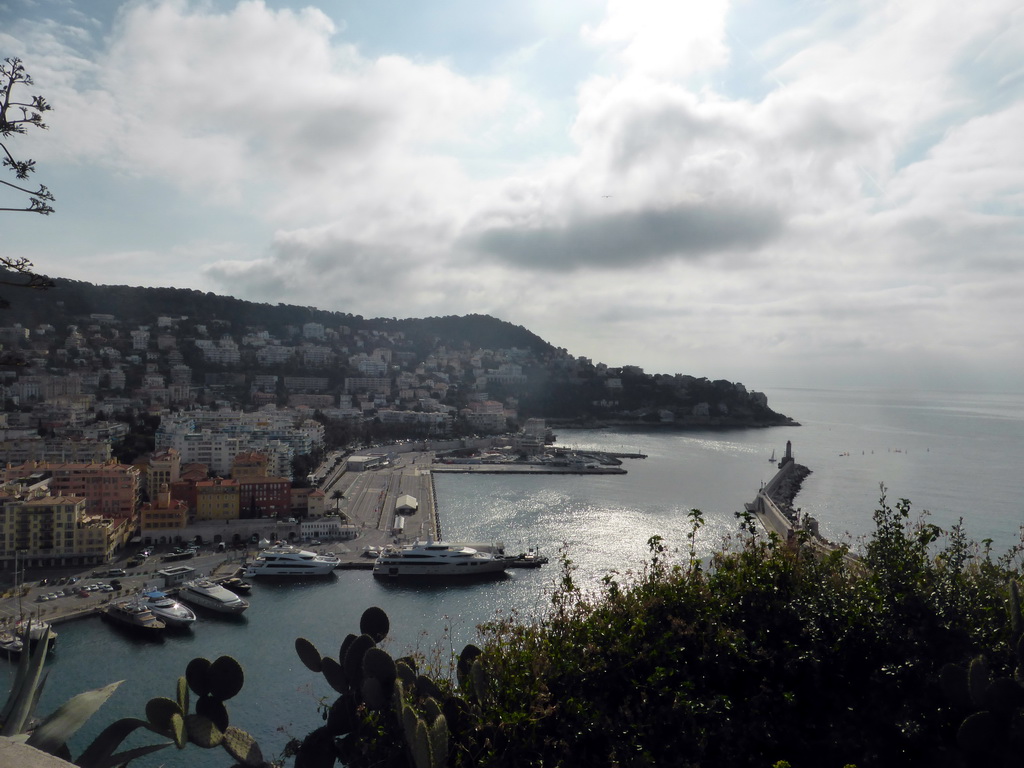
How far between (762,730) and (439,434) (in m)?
25.5

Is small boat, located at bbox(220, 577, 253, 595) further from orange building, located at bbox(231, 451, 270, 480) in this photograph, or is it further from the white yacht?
orange building, located at bbox(231, 451, 270, 480)

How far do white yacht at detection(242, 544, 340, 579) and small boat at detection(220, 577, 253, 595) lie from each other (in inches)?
20.5

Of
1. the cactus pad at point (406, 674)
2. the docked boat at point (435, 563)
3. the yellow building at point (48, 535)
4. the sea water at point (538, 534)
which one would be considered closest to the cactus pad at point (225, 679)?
the cactus pad at point (406, 674)

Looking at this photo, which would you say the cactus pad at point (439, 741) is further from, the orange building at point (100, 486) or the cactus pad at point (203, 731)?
the orange building at point (100, 486)

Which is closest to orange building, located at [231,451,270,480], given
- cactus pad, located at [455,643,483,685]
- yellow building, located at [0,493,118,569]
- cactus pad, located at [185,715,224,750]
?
yellow building, located at [0,493,118,569]

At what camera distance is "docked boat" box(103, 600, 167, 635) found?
7.30 meters

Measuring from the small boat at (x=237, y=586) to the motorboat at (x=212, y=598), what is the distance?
344mm

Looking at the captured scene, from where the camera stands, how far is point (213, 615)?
7.97 metres

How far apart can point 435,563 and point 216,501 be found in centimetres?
467

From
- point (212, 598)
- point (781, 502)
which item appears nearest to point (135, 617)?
point (212, 598)

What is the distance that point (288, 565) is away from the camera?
372 inches

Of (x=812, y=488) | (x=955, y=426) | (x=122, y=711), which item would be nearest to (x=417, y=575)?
(x=122, y=711)

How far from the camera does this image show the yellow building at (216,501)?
38.9ft

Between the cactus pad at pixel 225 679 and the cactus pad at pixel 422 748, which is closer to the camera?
the cactus pad at pixel 422 748
